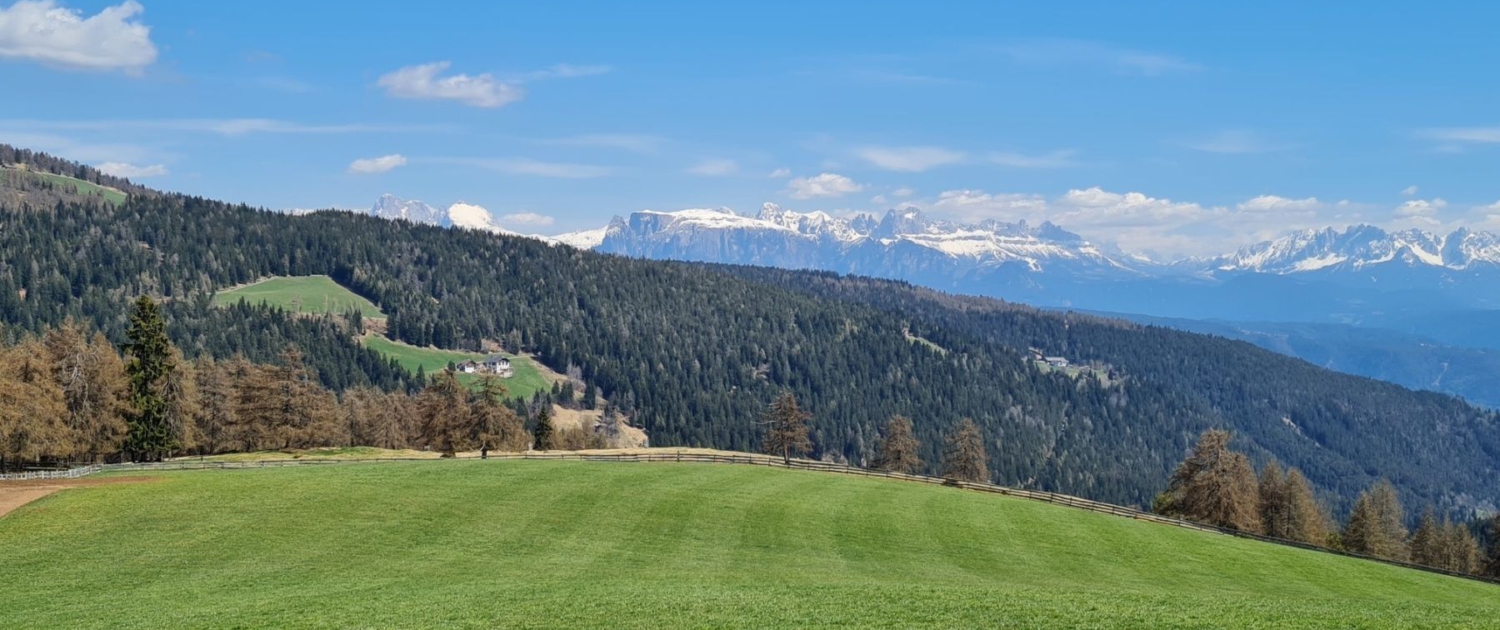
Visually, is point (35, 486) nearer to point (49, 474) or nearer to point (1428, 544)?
point (49, 474)

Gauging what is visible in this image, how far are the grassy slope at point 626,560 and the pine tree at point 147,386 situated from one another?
2471 cm

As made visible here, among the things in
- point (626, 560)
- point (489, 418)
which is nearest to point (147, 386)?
point (489, 418)

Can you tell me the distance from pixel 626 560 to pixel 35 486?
4072 cm

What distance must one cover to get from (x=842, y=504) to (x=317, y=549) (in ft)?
115

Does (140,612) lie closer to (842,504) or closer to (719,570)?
(719,570)

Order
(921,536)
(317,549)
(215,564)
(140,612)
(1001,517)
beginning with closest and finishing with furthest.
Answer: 1. (140,612)
2. (215,564)
3. (317,549)
4. (921,536)
5. (1001,517)

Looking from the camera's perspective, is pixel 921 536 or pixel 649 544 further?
pixel 921 536

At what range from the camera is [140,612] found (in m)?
37.3

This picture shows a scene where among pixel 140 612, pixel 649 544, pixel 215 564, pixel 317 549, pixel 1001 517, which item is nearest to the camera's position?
pixel 140 612

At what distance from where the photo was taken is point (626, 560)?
2037 inches

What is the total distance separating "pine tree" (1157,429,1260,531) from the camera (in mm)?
97500

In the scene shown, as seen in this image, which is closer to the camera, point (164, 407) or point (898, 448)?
point (164, 407)

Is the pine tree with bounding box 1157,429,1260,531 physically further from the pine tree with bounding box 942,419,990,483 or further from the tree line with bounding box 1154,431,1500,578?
the pine tree with bounding box 942,419,990,483

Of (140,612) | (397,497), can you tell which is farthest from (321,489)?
(140,612)
